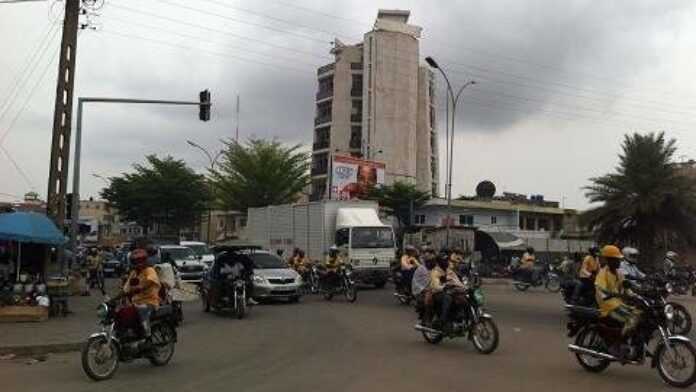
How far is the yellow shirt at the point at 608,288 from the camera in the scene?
33.3 feet

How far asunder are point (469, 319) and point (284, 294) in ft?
37.1

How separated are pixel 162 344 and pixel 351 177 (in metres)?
50.0

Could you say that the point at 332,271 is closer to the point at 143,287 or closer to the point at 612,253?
the point at 143,287

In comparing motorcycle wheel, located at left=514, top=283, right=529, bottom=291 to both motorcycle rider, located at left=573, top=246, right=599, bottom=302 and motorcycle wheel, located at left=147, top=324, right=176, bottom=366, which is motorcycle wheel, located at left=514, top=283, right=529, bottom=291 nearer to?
motorcycle rider, located at left=573, top=246, right=599, bottom=302

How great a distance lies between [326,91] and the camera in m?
92.5

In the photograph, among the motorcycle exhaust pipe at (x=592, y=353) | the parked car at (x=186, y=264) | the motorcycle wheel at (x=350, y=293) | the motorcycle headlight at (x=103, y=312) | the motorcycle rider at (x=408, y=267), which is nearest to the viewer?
the motorcycle exhaust pipe at (x=592, y=353)

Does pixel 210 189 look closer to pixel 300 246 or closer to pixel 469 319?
pixel 300 246

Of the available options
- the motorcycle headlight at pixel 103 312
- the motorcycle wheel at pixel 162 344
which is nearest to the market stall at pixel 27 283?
the motorcycle wheel at pixel 162 344

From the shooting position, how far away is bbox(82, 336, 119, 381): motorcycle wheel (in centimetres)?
1012

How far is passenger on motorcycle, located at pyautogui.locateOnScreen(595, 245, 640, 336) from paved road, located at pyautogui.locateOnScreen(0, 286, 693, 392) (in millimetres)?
731

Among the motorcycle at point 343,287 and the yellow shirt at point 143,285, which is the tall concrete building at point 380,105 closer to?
the motorcycle at point 343,287

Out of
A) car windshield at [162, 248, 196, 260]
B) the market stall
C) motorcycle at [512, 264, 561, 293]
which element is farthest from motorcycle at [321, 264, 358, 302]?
car windshield at [162, 248, 196, 260]

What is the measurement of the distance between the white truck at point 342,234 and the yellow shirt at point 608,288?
59.6ft

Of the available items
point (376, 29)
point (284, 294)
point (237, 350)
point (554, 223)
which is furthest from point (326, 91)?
point (237, 350)
